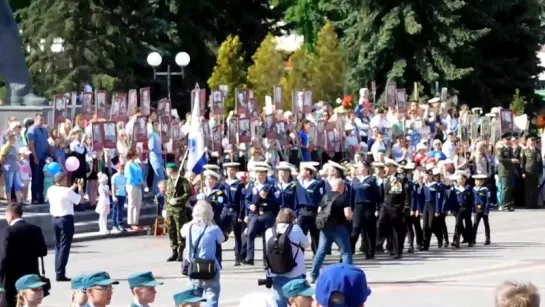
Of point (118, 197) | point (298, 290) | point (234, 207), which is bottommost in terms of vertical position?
point (298, 290)

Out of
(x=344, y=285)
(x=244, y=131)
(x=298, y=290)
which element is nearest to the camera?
(x=344, y=285)

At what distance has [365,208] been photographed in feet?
79.4

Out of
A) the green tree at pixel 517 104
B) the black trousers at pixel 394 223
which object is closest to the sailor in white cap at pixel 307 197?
the black trousers at pixel 394 223

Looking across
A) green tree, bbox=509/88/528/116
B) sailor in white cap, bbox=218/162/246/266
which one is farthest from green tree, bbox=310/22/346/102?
sailor in white cap, bbox=218/162/246/266

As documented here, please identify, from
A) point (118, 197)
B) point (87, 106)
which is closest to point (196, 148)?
point (118, 197)

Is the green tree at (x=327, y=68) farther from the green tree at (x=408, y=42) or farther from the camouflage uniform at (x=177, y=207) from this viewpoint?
the camouflage uniform at (x=177, y=207)

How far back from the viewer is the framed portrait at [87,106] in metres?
30.9

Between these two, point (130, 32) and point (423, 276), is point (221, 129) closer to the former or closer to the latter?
point (423, 276)

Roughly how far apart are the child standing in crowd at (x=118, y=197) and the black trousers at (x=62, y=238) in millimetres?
6612

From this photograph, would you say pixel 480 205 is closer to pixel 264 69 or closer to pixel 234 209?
pixel 234 209

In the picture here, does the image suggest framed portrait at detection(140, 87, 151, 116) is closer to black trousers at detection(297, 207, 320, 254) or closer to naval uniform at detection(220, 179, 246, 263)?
naval uniform at detection(220, 179, 246, 263)

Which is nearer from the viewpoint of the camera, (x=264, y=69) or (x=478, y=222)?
(x=478, y=222)

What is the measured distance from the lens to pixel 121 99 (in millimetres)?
31172

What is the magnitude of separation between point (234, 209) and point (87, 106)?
324 inches
